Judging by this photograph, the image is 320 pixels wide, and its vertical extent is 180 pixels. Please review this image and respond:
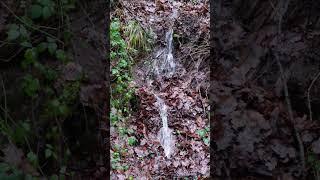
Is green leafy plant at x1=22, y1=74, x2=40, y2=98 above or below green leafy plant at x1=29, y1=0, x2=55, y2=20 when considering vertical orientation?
below

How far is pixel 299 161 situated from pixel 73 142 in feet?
5.20

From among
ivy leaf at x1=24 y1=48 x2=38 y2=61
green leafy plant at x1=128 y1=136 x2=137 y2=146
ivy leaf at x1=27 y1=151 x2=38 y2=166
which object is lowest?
green leafy plant at x1=128 y1=136 x2=137 y2=146

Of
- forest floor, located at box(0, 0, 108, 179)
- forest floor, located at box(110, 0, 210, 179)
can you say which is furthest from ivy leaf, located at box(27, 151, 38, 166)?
forest floor, located at box(110, 0, 210, 179)

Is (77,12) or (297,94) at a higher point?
(77,12)

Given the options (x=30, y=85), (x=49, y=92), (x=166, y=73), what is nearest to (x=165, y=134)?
(x=166, y=73)

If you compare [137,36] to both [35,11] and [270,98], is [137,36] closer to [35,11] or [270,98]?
[270,98]

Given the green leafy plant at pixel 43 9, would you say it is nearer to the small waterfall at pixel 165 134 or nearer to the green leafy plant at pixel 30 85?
the green leafy plant at pixel 30 85

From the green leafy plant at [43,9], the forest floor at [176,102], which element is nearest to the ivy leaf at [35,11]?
the green leafy plant at [43,9]

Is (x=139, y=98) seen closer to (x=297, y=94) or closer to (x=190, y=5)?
(x=190, y=5)

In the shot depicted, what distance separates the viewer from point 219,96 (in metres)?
3.92

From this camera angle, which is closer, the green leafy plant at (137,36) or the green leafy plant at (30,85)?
the green leafy plant at (30,85)

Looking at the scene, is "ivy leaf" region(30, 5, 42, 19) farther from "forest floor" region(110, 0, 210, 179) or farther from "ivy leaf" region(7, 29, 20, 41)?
"forest floor" region(110, 0, 210, 179)

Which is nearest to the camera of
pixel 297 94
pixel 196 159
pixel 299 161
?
pixel 299 161

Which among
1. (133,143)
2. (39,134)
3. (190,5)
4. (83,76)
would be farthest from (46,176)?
(190,5)
